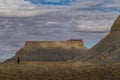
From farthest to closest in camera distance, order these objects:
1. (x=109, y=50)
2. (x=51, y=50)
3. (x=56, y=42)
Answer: (x=56, y=42) < (x=51, y=50) < (x=109, y=50)

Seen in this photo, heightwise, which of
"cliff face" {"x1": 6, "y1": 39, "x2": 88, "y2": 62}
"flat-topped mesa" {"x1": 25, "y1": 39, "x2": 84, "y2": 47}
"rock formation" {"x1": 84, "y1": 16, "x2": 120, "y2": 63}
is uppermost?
"rock formation" {"x1": 84, "y1": 16, "x2": 120, "y2": 63}

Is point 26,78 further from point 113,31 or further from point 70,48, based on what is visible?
point 70,48

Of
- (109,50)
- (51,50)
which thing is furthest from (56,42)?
(109,50)

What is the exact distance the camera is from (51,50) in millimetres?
177250

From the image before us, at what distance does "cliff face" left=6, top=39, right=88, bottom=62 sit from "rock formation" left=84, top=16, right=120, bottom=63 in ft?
314

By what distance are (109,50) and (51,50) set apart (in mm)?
115641

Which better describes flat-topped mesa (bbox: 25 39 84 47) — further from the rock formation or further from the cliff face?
the rock formation

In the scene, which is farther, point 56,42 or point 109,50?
point 56,42

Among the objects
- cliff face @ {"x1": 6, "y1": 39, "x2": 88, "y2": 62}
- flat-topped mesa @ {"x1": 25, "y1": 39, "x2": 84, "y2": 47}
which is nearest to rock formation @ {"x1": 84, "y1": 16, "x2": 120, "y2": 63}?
cliff face @ {"x1": 6, "y1": 39, "x2": 88, "y2": 62}

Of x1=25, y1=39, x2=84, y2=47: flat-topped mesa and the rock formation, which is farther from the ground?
the rock formation

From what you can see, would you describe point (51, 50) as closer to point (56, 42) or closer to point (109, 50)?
point (56, 42)

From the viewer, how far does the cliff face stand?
558 ft

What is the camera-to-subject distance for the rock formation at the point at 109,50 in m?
54.1

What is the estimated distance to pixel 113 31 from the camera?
73.3 metres
